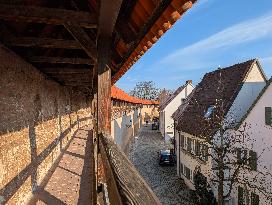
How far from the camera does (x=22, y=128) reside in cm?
645

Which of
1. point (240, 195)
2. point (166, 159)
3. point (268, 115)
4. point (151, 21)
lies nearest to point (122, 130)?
point (166, 159)

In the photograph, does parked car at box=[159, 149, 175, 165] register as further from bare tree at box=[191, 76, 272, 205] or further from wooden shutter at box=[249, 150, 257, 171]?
wooden shutter at box=[249, 150, 257, 171]

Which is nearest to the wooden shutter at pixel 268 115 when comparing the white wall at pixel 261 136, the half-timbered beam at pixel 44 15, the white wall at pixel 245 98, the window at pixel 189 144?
the white wall at pixel 261 136

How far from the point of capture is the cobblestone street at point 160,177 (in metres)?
18.5

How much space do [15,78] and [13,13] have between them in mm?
2849

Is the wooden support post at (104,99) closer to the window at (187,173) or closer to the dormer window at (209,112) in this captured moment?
the dormer window at (209,112)

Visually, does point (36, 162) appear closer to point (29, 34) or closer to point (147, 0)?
point (29, 34)

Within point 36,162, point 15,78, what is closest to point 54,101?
point 36,162

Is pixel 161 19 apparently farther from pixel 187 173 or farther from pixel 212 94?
pixel 187 173

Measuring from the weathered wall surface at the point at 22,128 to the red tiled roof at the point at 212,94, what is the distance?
925 centimetres

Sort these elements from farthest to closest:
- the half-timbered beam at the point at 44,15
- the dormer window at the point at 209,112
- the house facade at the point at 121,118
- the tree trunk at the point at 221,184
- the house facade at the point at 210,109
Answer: the house facade at the point at 121,118 → the dormer window at the point at 209,112 → the house facade at the point at 210,109 → the tree trunk at the point at 221,184 → the half-timbered beam at the point at 44,15

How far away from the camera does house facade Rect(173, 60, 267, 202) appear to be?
56.3ft

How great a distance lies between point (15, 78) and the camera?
19.1 ft

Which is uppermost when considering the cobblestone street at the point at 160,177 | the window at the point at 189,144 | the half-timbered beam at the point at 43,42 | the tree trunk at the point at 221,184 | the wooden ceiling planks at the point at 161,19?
the half-timbered beam at the point at 43,42
